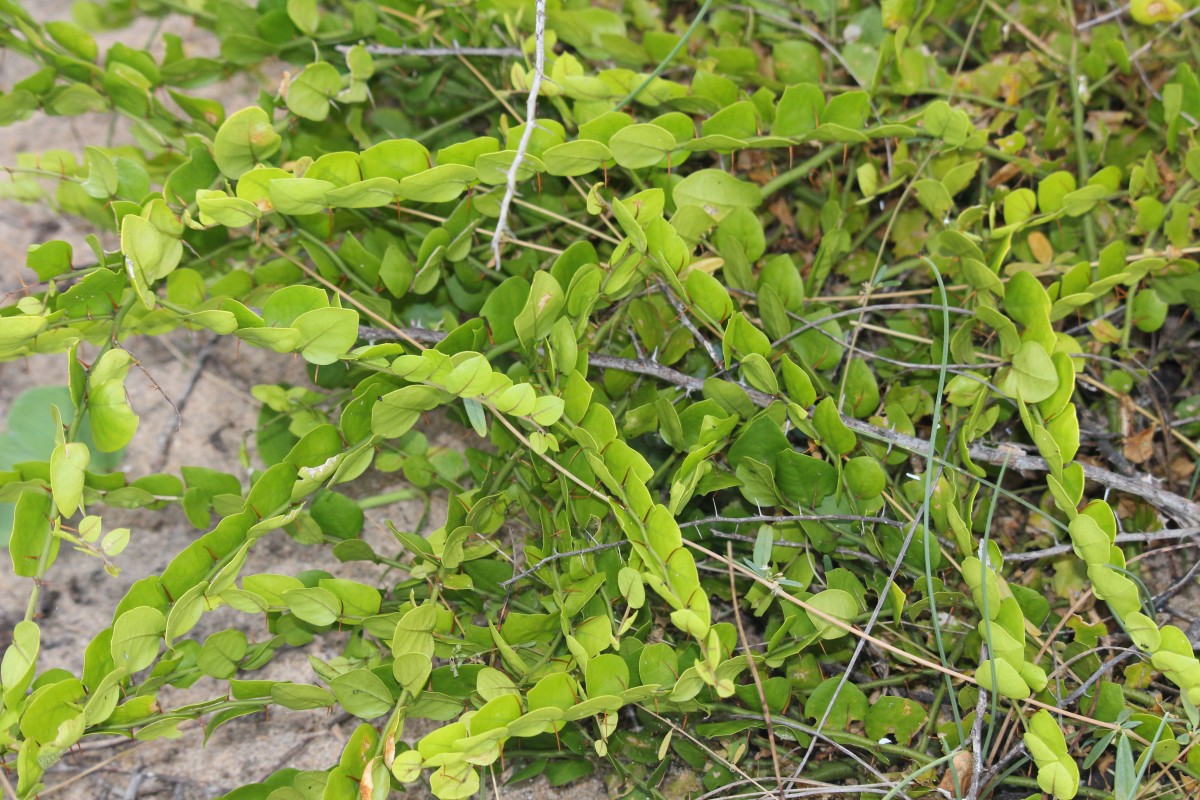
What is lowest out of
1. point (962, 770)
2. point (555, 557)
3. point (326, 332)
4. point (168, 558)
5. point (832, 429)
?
point (168, 558)

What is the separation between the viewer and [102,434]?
35.5 inches

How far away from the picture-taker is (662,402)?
A: 1030mm

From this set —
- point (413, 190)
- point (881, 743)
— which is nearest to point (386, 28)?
point (413, 190)

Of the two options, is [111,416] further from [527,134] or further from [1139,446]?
[1139,446]

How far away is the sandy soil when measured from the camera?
1.17 m

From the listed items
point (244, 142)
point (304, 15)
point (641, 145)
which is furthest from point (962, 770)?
point (304, 15)

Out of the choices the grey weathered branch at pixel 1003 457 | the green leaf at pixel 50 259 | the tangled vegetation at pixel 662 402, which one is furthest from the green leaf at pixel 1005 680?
the green leaf at pixel 50 259

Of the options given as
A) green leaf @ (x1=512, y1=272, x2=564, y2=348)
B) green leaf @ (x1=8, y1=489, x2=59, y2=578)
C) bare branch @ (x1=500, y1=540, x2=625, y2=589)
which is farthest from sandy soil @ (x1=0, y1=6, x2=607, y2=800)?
green leaf @ (x1=512, y1=272, x2=564, y2=348)

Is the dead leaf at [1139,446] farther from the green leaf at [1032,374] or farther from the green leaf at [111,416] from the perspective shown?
the green leaf at [111,416]

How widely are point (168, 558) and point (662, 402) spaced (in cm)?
77

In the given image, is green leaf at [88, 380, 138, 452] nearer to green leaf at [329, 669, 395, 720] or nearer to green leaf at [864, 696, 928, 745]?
green leaf at [329, 669, 395, 720]

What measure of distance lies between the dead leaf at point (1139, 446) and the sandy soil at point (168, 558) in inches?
30.5

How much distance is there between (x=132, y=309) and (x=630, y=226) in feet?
1.88

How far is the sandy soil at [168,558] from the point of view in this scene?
3.84ft
